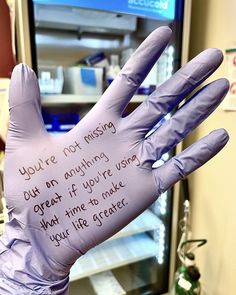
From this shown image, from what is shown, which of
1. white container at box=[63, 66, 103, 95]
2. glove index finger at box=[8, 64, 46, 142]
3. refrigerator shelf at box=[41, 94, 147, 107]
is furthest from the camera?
white container at box=[63, 66, 103, 95]

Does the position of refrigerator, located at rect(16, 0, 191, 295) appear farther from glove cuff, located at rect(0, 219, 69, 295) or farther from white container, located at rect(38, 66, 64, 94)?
glove cuff, located at rect(0, 219, 69, 295)

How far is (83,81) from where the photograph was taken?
1057 mm

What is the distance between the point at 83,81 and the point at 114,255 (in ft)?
2.75

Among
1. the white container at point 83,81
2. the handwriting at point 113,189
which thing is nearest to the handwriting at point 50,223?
the handwriting at point 113,189

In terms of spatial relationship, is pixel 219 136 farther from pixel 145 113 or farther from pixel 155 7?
pixel 155 7

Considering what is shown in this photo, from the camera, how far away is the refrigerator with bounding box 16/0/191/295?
3.28 ft

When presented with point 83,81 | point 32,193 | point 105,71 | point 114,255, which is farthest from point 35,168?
point 114,255

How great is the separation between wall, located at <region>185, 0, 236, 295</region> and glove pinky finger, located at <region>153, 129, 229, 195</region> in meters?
0.55

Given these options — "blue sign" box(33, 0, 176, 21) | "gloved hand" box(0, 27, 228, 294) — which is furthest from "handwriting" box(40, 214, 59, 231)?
"blue sign" box(33, 0, 176, 21)

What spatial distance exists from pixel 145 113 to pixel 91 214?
24 centimetres

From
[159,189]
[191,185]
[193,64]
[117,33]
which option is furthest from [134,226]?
[117,33]

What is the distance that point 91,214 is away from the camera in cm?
54

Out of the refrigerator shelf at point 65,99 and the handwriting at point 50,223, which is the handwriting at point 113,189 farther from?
the refrigerator shelf at point 65,99

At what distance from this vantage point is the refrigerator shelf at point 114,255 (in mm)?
1144
